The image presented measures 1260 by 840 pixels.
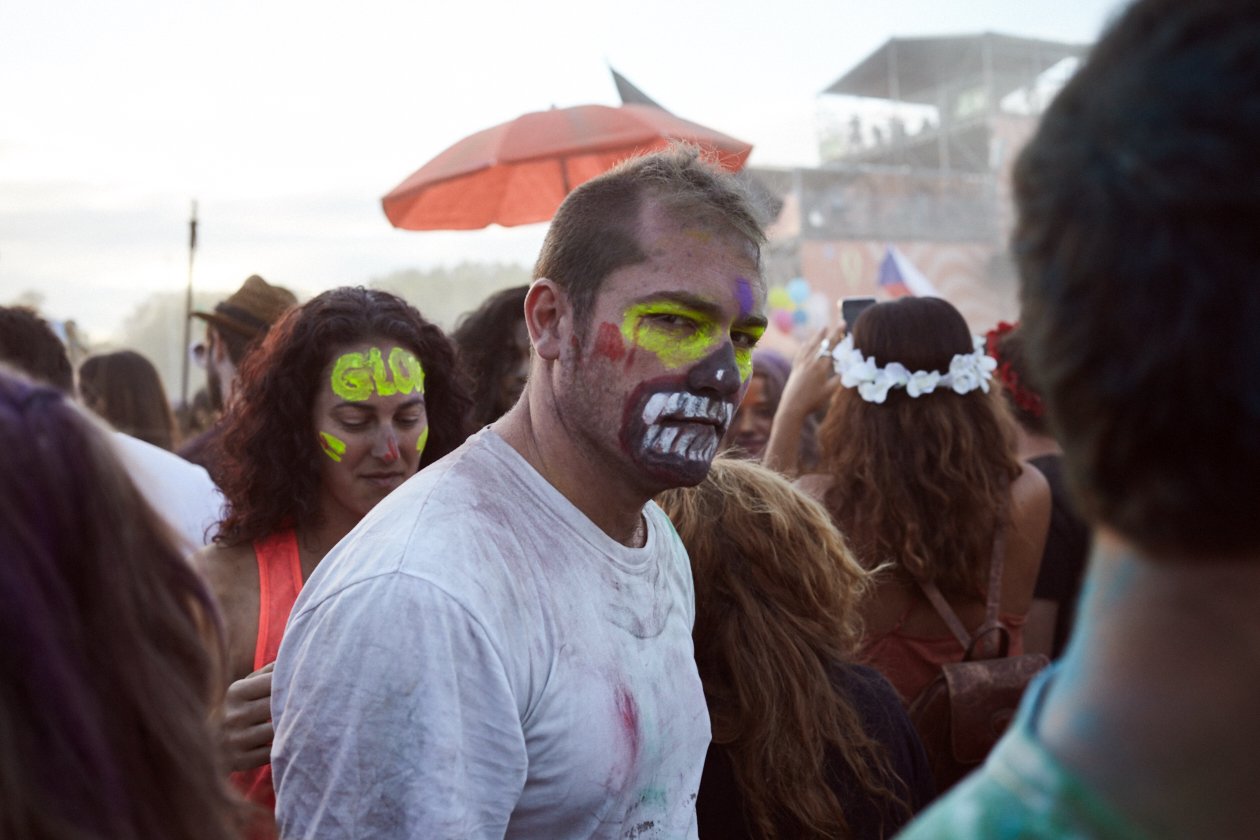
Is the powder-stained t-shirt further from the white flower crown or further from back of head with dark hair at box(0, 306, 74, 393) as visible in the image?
back of head with dark hair at box(0, 306, 74, 393)

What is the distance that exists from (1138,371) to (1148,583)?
0.55 feet

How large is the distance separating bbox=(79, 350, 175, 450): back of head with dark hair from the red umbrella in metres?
1.60

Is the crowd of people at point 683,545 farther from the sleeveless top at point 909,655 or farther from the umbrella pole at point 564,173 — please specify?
the umbrella pole at point 564,173

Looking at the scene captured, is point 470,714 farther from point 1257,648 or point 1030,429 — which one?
point 1030,429

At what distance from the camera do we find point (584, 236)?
2189 millimetres

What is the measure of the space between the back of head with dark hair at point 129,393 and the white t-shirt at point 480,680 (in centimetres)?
384

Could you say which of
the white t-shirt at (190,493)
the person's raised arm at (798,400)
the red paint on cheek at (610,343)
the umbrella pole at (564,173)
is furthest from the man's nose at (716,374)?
the umbrella pole at (564,173)

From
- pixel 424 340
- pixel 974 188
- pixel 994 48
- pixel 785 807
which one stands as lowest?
pixel 785 807

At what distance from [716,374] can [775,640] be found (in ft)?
2.20

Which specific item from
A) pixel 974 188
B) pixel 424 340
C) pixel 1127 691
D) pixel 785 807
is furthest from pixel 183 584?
pixel 974 188

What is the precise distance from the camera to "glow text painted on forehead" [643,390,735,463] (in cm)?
213

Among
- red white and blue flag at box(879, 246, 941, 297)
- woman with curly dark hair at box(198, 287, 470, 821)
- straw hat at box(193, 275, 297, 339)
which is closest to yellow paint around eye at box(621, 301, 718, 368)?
woman with curly dark hair at box(198, 287, 470, 821)

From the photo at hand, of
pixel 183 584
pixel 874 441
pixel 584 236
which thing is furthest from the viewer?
pixel 874 441

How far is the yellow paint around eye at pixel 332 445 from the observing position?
10.6 ft
